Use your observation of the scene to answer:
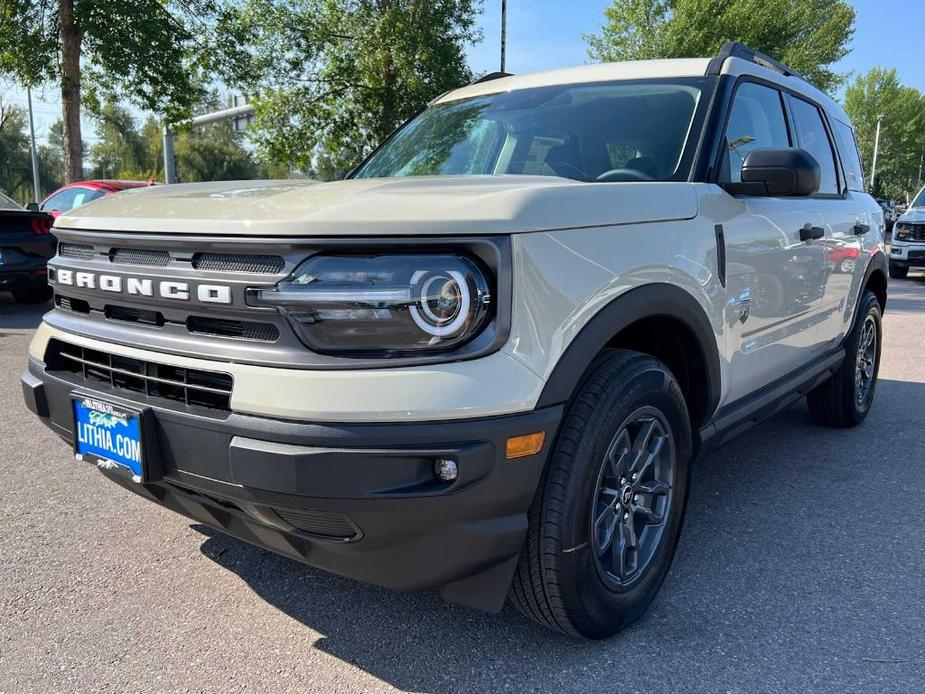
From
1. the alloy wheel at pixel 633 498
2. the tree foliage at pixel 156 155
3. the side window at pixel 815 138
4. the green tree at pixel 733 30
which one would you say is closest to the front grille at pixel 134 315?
the alloy wheel at pixel 633 498

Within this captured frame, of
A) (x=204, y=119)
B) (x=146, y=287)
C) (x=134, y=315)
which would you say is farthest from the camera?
(x=204, y=119)

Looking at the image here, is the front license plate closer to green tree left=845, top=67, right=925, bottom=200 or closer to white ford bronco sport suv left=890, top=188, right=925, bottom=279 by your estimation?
white ford bronco sport suv left=890, top=188, right=925, bottom=279

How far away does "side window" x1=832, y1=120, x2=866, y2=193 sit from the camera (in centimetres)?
442

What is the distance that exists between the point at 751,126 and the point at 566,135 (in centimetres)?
79

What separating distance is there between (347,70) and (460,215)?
13.2 metres

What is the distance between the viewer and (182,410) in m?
1.94

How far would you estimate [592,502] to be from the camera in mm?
2094

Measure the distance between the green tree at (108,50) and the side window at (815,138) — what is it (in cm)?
1082

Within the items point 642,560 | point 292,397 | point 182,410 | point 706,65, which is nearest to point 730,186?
point 706,65

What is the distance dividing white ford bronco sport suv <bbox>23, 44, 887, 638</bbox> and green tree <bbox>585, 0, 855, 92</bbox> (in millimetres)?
18678

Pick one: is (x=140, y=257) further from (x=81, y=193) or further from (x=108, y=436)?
(x=81, y=193)

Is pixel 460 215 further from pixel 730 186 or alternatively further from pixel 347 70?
pixel 347 70

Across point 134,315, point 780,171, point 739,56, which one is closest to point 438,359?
point 134,315

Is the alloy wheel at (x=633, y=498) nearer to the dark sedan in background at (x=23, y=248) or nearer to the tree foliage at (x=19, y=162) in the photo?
the dark sedan in background at (x=23, y=248)
